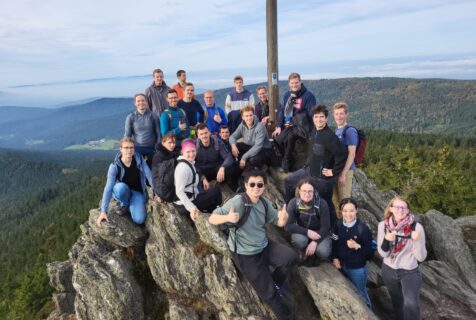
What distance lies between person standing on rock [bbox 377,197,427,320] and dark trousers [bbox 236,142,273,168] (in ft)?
18.0

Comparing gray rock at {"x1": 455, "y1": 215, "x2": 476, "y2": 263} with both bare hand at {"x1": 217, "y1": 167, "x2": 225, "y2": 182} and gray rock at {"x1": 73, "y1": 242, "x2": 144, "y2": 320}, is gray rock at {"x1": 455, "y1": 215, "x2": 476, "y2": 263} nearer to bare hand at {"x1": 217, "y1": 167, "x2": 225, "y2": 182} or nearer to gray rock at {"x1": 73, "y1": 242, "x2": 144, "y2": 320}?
bare hand at {"x1": 217, "y1": 167, "x2": 225, "y2": 182}

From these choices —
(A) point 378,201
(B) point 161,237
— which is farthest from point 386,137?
(B) point 161,237

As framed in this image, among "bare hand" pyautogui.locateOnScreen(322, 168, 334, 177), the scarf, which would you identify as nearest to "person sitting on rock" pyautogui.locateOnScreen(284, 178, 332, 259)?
"bare hand" pyautogui.locateOnScreen(322, 168, 334, 177)

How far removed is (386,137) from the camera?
153250 mm

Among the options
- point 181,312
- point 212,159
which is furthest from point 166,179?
point 181,312

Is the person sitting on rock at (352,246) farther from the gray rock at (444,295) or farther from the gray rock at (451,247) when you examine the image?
the gray rock at (451,247)

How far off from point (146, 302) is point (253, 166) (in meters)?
6.30

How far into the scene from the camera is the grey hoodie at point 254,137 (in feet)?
41.9

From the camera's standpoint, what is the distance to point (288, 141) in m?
13.6

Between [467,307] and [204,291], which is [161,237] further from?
[467,307]

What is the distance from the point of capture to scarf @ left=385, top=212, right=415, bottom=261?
347 inches

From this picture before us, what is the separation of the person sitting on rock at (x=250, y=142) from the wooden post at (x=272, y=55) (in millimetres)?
2489

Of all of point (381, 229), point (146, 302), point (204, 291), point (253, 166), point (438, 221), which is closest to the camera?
point (381, 229)

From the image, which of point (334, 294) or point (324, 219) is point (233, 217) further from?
point (334, 294)
